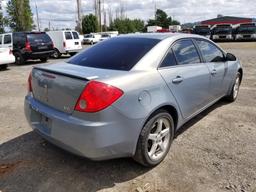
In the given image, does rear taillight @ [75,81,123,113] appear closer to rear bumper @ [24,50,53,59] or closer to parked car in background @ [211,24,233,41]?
rear bumper @ [24,50,53,59]

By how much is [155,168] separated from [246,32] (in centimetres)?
3029

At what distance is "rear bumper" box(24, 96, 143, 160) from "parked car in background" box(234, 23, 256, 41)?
30.4m

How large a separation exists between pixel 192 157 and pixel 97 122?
1541 millimetres

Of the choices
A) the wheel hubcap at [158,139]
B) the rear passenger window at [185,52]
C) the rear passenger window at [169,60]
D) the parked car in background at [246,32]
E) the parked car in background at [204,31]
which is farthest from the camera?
the parked car in background at [204,31]

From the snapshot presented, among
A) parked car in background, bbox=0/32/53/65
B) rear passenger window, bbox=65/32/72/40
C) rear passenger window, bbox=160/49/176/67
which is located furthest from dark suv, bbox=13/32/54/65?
rear passenger window, bbox=160/49/176/67

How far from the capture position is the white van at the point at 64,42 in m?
17.2

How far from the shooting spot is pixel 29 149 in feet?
13.0

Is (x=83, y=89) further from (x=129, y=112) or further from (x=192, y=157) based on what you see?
(x=192, y=157)

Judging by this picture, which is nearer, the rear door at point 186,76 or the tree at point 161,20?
the rear door at point 186,76

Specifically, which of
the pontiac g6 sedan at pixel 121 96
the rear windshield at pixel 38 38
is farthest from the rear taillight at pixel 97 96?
the rear windshield at pixel 38 38

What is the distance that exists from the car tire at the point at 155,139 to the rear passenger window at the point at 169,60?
2.00 feet

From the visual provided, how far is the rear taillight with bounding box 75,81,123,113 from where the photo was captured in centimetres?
273

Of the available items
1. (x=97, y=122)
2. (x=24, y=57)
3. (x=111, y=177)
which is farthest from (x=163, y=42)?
(x=24, y=57)

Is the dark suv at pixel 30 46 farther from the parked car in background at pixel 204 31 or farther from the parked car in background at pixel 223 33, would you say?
the parked car in background at pixel 223 33
